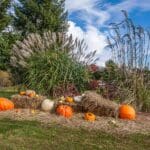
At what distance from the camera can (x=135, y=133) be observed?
25.0 feet

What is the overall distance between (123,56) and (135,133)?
378 centimetres

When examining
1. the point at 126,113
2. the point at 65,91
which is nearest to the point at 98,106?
the point at 126,113

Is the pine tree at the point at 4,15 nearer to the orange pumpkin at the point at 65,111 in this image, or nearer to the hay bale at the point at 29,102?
the hay bale at the point at 29,102

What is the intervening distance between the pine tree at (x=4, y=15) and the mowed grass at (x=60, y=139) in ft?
62.6

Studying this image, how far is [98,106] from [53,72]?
3059 millimetres

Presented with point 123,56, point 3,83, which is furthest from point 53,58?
point 3,83

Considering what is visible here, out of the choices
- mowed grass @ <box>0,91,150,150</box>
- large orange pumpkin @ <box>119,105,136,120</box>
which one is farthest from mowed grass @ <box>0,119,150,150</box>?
large orange pumpkin @ <box>119,105,136,120</box>

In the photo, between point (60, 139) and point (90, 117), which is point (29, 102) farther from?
point (60, 139)

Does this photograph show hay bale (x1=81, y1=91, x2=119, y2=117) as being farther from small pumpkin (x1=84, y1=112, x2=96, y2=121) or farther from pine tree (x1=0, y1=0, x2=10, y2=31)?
pine tree (x1=0, y1=0, x2=10, y2=31)

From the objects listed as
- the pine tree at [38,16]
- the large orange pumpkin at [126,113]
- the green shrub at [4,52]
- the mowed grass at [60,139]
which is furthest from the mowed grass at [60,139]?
the pine tree at [38,16]

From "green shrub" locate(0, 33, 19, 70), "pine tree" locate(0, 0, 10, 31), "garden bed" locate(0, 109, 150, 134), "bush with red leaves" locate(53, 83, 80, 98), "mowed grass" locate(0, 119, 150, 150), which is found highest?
"pine tree" locate(0, 0, 10, 31)

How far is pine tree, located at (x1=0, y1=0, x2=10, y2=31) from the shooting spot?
26391 millimetres

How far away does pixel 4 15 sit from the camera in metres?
26.8

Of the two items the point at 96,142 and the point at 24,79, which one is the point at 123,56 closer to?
the point at 24,79
